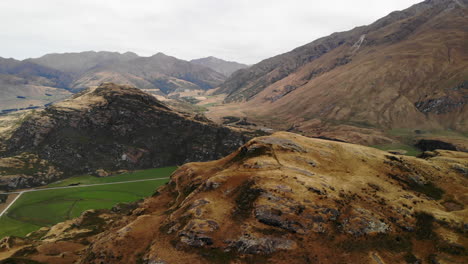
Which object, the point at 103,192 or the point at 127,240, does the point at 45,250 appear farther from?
the point at 103,192

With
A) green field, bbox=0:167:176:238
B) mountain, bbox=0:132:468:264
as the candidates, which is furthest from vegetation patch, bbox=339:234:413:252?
green field, bbox=0:167:176:238

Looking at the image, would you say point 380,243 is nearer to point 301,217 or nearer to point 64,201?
point 301,217

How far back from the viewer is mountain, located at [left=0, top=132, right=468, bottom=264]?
51531 millimetres

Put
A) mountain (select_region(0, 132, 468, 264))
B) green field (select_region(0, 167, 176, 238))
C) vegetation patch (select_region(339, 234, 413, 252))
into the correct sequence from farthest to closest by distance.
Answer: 1. green field (select_region(0, 167, 176, 238))
2. vegetation patch (select_region(339, 234, 413, 252))
3. mountain (select_region(0, 132, 468, 264))

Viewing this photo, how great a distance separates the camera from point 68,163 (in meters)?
177

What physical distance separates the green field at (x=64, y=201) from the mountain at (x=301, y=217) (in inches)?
1287

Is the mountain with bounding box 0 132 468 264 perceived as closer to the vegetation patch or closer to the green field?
the vegetation patch

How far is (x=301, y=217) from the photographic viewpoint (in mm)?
55750

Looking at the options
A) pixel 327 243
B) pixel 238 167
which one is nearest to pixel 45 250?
pixel 238 167

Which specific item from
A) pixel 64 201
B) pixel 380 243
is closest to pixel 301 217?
pixel 380 243

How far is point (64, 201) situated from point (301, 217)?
411ft

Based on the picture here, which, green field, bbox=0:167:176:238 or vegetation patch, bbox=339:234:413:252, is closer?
vegetation patch, bbox=339:234:413:252

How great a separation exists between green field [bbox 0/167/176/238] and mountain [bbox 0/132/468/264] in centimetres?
3268

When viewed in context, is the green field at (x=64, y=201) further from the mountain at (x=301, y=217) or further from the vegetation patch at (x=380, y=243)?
the vegetation patch at (x=380, y=243)
